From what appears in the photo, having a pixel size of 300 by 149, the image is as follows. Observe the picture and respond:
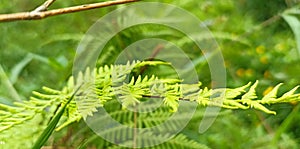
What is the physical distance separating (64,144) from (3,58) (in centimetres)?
64

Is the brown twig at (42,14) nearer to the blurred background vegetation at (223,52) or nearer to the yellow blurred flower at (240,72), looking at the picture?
the blurred background vegetation at (223,52)

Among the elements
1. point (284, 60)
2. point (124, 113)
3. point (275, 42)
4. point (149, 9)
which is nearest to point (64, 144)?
point (124, 113)

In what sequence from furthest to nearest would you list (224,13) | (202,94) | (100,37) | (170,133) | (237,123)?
(224,13)
(237,123)
(100,37)
(170,133)
(202,94)

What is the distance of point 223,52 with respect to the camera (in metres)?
1.14

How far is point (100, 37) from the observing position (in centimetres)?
77

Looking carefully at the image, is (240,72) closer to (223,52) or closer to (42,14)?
(223,52)

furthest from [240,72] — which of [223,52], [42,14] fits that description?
[42,14]

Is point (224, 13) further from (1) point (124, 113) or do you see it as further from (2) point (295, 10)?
(1) point (124, 113)

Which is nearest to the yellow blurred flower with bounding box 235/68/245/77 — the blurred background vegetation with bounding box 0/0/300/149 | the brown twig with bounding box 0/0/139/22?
the blurred background vegetation with bounding box 0/0/300/149

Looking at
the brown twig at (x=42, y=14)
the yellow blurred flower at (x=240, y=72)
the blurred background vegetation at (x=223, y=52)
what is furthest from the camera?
the yellow blurred flower at (x=240, y=72)

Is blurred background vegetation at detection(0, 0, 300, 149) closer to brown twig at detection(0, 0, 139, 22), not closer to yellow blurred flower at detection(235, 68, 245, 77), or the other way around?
yellow blurred flower at detection(235, 68, 245, 77)

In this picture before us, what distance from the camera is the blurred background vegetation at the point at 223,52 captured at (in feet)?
2.77

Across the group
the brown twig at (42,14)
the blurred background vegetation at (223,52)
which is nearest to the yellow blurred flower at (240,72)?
the blurred background vegetation at (223,52)

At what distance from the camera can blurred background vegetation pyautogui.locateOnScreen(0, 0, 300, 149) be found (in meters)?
0.84
